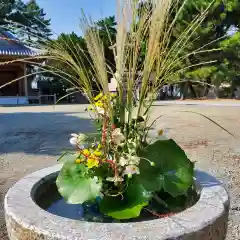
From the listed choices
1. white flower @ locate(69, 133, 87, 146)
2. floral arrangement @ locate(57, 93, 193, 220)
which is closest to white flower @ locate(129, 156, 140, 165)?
floral arrangement @ locate(57, 93, 193, 220)

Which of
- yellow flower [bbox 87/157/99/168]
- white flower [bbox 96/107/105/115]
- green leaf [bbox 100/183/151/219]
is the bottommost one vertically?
green leaf [bbox 100/183/151/219]

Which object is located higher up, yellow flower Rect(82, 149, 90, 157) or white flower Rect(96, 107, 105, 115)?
white flower Rect(96, 107, 105, 115)

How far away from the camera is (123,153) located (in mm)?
1122

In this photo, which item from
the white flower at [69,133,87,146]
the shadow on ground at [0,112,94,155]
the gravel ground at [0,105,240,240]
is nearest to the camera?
the white flower at [69,133,87,146]

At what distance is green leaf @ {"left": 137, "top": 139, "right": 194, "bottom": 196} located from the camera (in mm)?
1146

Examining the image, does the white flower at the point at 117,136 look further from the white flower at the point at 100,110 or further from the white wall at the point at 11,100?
the white wall at the point at 11,100

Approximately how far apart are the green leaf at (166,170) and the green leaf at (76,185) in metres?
0.17

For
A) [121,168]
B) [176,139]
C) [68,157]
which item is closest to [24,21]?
[176,139]

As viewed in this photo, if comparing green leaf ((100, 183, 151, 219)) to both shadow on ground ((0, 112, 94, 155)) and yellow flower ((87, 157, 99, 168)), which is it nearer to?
yellow flower ((87, 157, 99, 168))

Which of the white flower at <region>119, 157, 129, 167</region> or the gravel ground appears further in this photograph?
the gravel ground

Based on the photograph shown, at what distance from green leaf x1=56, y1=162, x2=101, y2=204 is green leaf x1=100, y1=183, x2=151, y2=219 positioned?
0.18 feet

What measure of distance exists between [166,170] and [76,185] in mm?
337

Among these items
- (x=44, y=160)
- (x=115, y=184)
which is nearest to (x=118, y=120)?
(x=115, y=184)

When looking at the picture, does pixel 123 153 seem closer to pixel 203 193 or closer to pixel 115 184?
pixel 115 184
